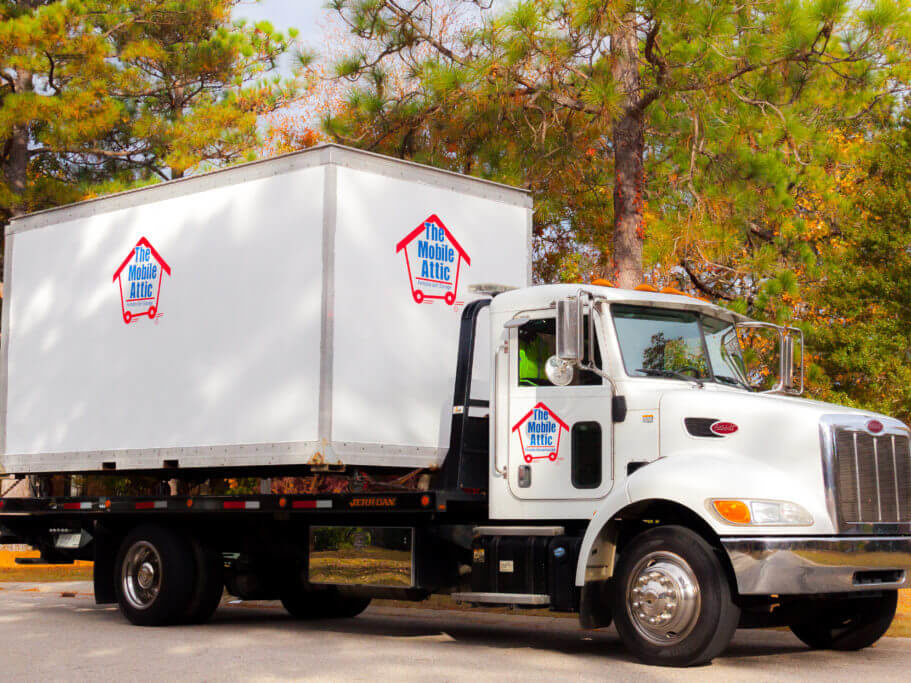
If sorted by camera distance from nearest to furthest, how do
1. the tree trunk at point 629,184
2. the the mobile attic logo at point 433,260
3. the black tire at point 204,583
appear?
the the mobile attic logo at point 433,260 < the black tire at point 204,583 < the tree trunk at point 629,184

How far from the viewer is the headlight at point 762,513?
8.40 meters

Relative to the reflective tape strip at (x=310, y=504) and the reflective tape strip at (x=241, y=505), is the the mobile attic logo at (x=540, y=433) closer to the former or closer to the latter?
the reflective tape strip at (x=310, y=504)

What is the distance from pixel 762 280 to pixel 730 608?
10.3m

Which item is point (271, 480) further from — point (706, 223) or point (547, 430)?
point (706, 223)

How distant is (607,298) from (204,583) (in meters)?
5.01

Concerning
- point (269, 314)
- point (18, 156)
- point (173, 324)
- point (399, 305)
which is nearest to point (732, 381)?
point (399, 305)

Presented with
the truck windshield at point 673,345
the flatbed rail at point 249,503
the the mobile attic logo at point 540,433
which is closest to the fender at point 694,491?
the the mobile attic logo at point 540,433

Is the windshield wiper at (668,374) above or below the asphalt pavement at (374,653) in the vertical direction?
above

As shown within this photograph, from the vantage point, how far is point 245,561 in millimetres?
12141

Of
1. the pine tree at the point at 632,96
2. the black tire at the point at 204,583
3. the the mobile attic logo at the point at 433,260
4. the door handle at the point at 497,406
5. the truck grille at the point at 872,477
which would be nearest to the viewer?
the truck grille at the point at 872,477

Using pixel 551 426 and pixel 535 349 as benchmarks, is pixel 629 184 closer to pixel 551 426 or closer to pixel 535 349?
pixel 535 349

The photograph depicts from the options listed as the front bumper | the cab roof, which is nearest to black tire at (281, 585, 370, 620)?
the cab roof

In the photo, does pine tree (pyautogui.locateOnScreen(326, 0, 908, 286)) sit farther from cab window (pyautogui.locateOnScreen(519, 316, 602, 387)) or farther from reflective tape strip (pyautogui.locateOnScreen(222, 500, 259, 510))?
reflective tape strip (pyautogui.locateOnScreen(222, 500, 259, 510))

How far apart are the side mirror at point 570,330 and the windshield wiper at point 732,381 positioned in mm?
1468
